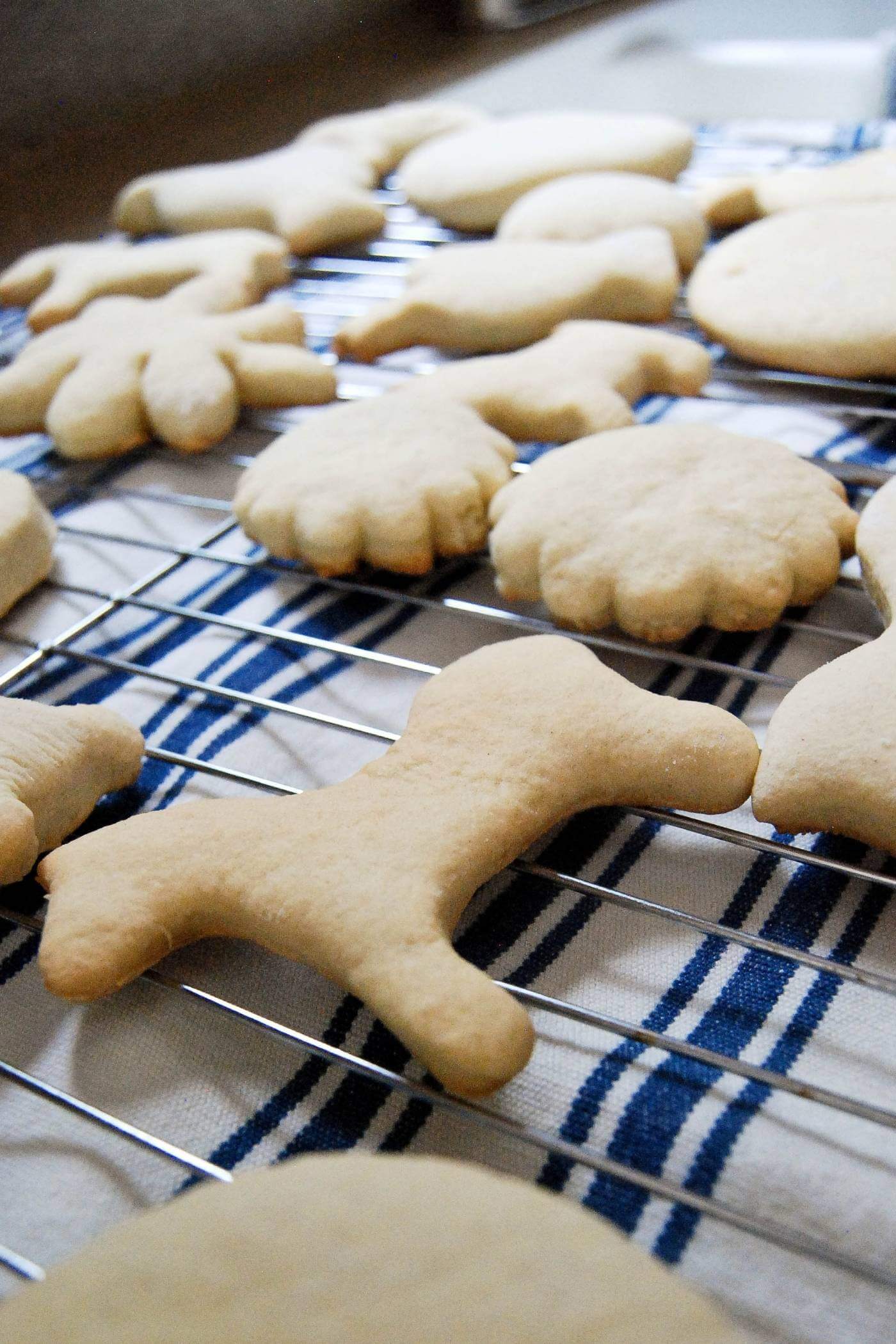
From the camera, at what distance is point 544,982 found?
0.64 metres

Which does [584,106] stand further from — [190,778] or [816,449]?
[190,778]

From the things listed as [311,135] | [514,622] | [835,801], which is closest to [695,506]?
[514,622]

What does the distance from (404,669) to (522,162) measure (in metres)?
0.98

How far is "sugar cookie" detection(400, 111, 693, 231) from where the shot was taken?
1547 millimetres

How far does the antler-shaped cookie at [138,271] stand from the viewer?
1419 millimetres

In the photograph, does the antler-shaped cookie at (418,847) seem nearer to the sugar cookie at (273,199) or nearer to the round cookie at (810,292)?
the round cookie at (810,292)

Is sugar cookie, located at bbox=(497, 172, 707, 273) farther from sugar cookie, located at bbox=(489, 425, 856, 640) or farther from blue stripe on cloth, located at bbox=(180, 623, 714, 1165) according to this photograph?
blue stripe on cloth, located at bbox=(180, 623, 714, 1165)

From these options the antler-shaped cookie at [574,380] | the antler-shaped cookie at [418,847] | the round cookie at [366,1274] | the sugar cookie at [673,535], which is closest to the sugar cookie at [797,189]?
the antler-shaped cookie at [574,380]

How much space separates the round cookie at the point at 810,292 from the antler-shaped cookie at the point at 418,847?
20.9 inches

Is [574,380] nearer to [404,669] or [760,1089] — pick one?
[404,669]

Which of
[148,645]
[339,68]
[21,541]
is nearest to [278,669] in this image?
[148,645]

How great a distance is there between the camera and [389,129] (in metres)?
1.81

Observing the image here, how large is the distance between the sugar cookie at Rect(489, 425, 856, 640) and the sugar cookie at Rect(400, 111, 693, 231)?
75cm

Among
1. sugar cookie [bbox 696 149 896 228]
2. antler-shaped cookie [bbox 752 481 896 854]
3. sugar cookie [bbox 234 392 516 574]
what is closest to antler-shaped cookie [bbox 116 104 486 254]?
sugar cookie [bbox 696 149 896 228]
